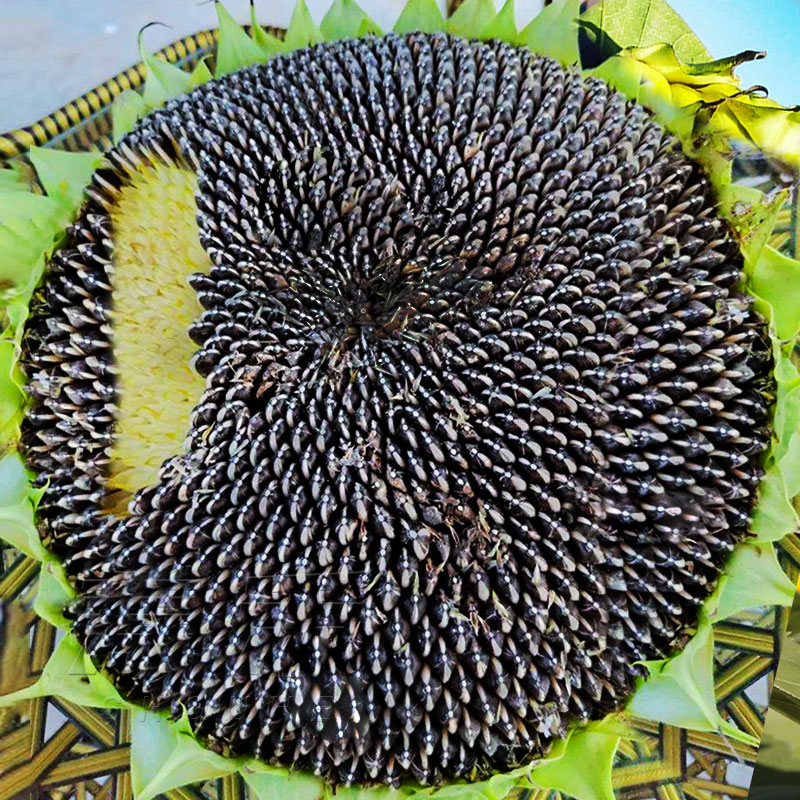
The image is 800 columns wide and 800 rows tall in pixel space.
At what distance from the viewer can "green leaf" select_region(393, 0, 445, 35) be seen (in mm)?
952

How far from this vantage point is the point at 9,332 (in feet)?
2.54

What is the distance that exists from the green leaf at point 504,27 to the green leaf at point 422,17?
67 mm

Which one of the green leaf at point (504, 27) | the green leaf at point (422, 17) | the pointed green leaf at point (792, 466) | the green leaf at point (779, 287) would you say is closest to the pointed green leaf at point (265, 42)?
the green leaf at point (422, 17)

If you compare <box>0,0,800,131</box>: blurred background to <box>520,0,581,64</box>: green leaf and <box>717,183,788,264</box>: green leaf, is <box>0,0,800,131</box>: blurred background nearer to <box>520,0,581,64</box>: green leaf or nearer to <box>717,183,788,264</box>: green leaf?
<box>520,0,581,64</box>: green leaf

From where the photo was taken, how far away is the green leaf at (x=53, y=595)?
747mm

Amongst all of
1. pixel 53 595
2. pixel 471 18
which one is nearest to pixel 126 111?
pixel 471 18

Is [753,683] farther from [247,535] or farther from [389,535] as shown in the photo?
[247,535]

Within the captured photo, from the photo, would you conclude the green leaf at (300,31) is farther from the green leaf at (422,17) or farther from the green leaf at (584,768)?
the green leaf at (584,768)

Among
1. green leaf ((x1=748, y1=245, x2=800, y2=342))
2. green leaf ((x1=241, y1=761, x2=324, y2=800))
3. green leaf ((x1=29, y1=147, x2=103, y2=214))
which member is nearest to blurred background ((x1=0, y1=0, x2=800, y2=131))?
green leaf ((x1=29, y1=147, x2=103, y2=214))

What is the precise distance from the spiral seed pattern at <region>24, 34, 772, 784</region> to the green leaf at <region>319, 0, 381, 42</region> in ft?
0.91

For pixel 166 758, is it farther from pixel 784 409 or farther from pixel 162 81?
pixel 162 81

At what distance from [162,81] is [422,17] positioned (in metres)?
0.34

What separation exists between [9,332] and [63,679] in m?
0.35

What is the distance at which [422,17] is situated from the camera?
0.96m
